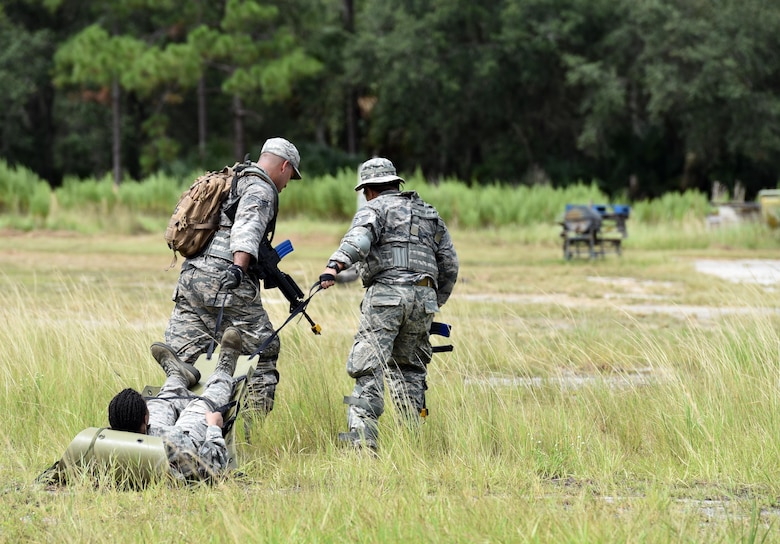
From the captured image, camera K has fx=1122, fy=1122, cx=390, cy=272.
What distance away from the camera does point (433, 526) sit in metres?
4.10

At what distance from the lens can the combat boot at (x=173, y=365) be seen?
5500 millimetres

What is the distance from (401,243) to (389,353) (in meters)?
0.60

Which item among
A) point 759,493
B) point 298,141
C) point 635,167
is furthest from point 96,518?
point 298,141

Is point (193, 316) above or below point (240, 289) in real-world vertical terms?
below

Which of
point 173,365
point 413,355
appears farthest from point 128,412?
point 413,355

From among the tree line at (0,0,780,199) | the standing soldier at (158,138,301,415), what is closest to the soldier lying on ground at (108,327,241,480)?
the standing soldier at (158,138,301,415)

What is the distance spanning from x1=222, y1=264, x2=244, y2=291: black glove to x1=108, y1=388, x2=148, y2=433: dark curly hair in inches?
36.5

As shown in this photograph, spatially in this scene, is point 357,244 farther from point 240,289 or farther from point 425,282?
point 240,289

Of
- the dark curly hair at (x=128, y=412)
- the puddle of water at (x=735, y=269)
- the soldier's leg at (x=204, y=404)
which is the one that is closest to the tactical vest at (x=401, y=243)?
the soldier's leg at (x=204, y=404)

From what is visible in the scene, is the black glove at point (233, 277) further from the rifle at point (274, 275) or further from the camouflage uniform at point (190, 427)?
the camouflage uniform at point (190, 427)

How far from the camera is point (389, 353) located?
5.94 m

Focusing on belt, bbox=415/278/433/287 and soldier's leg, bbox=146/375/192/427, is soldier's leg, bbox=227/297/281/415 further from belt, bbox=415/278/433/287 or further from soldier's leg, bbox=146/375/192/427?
belt, bbox=415/278/433/287

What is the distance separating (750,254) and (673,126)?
55.6 ft

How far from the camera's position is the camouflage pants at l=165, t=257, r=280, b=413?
594 cm
